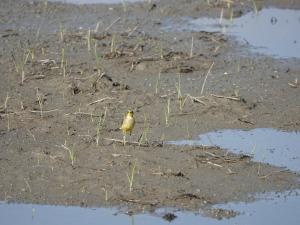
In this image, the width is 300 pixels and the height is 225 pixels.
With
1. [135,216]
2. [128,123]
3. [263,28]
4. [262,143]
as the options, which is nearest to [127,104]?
[128,123]

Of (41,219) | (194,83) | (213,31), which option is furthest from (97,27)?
(41,219)

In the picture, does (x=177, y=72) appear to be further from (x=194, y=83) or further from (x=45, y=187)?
(x=45, y=187)

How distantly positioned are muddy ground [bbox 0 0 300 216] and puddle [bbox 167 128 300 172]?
147 millimetres

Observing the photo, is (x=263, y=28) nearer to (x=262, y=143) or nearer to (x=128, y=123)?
(x=262, y=143)

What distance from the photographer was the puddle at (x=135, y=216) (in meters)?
6.43

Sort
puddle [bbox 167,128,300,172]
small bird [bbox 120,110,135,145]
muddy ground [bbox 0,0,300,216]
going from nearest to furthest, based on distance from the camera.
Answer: muddy ground [bbox 0,0,300,216]
puddle [bbox 167,128,300,172]
small bird [bbox 120,110,135,145]

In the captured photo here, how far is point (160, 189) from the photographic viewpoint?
22.6 ft

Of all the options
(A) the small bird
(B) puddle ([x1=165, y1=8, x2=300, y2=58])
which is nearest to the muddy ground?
(A) the small bird

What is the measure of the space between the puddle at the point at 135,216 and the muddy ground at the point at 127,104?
11cm

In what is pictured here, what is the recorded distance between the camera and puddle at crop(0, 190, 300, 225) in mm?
6430

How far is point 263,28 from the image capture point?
11.7 meters

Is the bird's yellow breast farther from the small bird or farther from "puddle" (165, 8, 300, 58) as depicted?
"puddle" (165, 8, 300, 58)

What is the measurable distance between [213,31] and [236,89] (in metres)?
2.29

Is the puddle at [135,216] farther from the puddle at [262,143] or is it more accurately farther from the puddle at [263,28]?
the puddle at [263,28]
